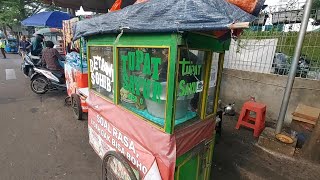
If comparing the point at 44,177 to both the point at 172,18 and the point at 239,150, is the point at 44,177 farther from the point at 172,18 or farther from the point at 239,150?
the point at 239,150

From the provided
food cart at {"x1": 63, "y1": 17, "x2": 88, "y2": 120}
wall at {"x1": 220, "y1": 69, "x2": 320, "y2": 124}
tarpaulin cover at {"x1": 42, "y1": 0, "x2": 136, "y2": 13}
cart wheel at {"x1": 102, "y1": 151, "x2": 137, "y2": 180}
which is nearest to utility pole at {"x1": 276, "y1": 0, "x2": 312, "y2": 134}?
wall at {"x1": 220, "y1": 69, "x2": 320, "y2": 124}

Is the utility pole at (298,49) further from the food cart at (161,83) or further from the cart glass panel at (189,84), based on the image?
the cart glass panel at (189,84)

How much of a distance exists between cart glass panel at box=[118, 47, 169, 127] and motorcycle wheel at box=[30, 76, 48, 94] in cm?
512

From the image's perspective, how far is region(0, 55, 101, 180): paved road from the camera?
3.07 m

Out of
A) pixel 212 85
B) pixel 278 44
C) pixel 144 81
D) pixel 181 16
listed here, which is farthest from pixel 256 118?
pixel 181 16

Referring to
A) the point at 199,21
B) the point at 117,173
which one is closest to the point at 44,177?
the point at 117,173

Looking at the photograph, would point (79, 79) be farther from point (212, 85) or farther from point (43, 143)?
point (212, 85)

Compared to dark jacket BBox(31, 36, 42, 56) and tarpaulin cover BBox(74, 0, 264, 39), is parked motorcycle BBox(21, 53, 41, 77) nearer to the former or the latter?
dark jacket BBox(31, 36, 42, 56)

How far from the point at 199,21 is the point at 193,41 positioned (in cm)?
32

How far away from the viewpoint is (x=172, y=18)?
1.53 m

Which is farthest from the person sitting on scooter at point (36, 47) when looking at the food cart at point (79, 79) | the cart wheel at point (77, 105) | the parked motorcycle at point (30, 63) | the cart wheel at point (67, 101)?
the cart wheel at point (77, 105)

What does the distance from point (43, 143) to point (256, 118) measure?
167 inches

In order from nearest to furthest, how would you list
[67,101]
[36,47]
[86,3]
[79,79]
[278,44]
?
1. [79,79]
2. [278,44]
3. [86,3]
4. [67,101]
5. [36,47]

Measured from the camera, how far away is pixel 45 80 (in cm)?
639
